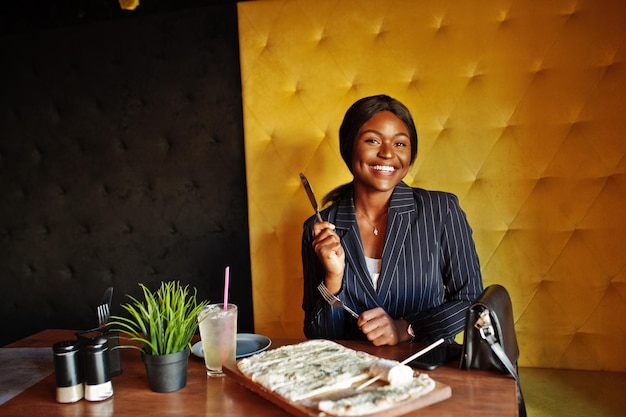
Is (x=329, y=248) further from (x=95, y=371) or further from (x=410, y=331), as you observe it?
(x=95, y=371)

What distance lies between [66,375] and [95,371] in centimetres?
6

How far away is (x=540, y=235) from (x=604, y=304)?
354 millimetres

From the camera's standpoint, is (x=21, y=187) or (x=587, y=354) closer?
(x=587, y=354)

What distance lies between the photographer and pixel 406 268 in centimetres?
175

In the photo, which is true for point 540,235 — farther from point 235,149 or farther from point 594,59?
point 235,149

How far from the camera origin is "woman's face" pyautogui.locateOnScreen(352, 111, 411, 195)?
1828mm

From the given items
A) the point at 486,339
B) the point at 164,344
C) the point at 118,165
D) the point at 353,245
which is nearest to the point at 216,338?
the point at 164,344

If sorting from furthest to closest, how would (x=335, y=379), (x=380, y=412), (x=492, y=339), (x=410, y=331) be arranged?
(x=410, y=331), (x=492, y=339), (x=335, y=379), (x=380, y=412)

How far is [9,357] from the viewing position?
4.66 feet

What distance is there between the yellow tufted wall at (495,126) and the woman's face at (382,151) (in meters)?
0.40

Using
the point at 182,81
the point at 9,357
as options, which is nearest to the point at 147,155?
the point at 182,81

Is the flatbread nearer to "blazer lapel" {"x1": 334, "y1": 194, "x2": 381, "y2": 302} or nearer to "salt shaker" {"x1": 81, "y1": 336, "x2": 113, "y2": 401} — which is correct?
"salt shaker" {"x1": 81, "y1": 336, "x2": 113, "y2": 401}

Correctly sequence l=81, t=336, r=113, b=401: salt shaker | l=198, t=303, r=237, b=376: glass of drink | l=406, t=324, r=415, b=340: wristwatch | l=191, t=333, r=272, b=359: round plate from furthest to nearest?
l=406, t=324, r=415, b=340: wristwatch, l=191, t=333, r=272, b=359: round plate, l=198, t=303, r=237, b=376: glass of drink, l=81, t=336, r=113, b=401: salt shaker

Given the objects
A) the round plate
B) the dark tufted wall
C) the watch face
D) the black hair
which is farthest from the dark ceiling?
the watch face
